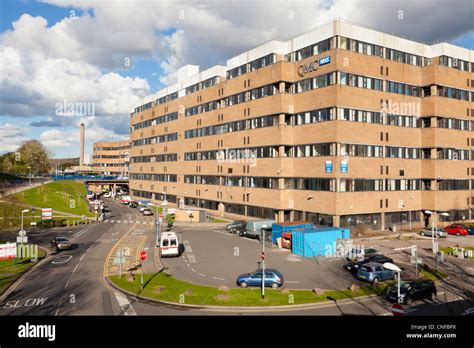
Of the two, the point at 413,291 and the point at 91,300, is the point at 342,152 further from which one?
the point at 91,300

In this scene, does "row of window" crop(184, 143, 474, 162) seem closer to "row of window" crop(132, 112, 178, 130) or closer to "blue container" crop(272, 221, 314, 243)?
"blue container" crop(272, 221, 314, 243)

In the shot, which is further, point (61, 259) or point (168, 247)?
point (168, 247)

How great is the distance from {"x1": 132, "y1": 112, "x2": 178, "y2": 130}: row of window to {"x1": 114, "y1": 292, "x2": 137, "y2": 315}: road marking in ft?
244

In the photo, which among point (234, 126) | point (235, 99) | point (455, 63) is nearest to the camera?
point (455, 63)

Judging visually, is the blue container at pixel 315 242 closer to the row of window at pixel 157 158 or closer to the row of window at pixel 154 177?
the row of window at pixel 154 177

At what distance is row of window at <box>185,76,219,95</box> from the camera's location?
77350mm

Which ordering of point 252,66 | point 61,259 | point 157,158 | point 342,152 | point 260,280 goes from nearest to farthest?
1. point 260,280
2. point 61,259
3. point 342,152
4. point 252,66
5. point 157,158

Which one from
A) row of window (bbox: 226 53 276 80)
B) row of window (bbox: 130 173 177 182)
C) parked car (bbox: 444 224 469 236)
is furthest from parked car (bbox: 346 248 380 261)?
row of window (bbox: 130 173 177 182)

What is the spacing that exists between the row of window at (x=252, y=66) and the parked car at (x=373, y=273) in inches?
1615

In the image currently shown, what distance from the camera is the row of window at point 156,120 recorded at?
9581cm

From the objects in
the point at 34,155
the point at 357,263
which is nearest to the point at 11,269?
the point at 357,263

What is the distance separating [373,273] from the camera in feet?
90.6

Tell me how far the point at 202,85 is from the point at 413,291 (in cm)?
6879
